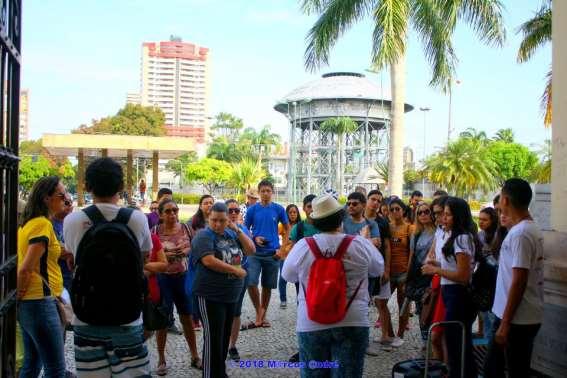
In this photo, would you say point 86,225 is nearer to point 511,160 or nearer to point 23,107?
point 23,107

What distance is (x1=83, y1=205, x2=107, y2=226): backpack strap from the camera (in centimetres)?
314

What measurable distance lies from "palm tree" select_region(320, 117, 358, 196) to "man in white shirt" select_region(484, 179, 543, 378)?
2445 inches

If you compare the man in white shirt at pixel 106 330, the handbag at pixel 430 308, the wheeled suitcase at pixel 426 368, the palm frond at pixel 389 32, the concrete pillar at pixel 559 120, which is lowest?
the wheeled suitcase at pixel 426 368

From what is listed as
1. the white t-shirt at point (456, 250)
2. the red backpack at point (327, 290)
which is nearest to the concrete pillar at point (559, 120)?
the white t-shirt at point (456, 250)

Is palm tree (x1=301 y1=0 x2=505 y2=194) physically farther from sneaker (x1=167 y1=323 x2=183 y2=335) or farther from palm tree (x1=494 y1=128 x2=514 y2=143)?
palm tree (x1=494 y1=128 x2=514 y2=143)

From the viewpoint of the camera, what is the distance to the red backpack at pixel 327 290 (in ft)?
11.6

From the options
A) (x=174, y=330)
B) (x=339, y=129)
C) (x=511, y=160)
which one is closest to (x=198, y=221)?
(x=174, y=330)

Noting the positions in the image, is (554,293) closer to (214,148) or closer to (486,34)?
(486,34)

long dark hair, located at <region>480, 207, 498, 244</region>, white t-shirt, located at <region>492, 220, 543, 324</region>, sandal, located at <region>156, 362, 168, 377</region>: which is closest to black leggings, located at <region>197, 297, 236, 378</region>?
sandal, located at <region>156, 362, 168, 377</region>

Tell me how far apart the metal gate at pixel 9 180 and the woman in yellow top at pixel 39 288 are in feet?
1.89

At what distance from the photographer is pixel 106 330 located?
3090mm

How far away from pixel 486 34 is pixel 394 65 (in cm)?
278

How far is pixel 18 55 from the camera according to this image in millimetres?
3141

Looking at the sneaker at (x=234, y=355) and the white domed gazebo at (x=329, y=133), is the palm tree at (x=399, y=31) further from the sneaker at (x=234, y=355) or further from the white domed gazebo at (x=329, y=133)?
the white domed gazebo at (x=329, y=133)
